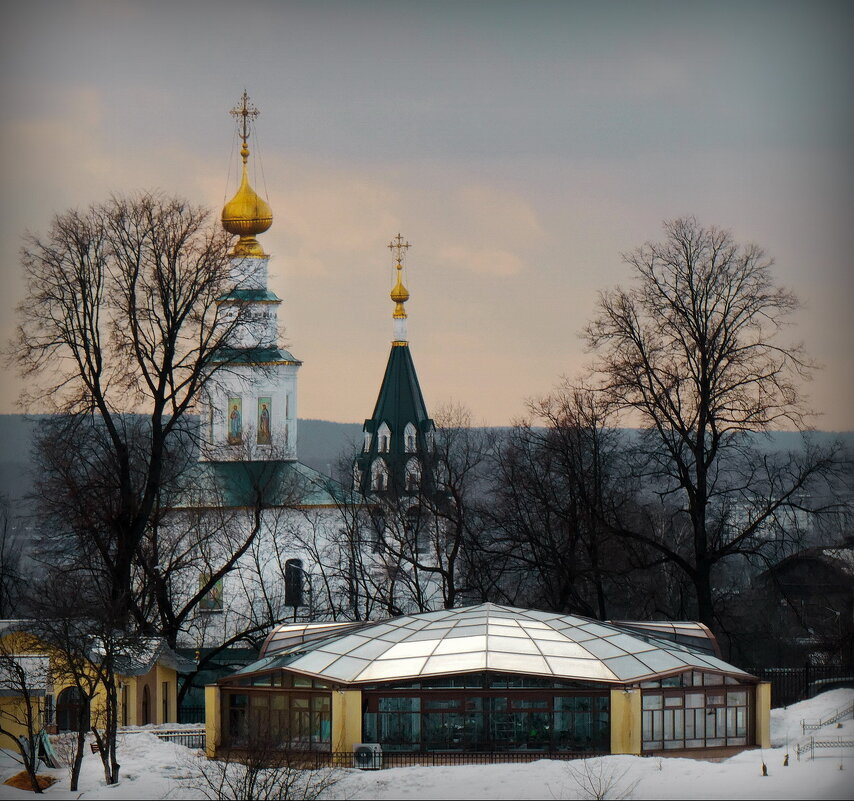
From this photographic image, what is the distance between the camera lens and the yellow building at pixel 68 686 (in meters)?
27.6

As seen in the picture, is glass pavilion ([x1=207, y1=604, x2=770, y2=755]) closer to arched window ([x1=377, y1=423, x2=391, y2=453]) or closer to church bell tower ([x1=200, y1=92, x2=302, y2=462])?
church bell tower ([x1=200, y1=92, x2=302, y2=462])

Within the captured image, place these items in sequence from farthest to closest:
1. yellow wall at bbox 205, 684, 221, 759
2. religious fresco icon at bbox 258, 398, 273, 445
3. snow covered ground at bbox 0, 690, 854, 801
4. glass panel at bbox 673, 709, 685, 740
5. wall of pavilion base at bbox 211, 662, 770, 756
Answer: religious fresco icon at bbox 258, 398, 273, 445
yellow wall at bbox 205, 684, 221, 759
glass panel at bbox 673, 709, 685, 740
wall of pavilion base at bbox 211, 662, 770, 756
snow covered ground at bbox 0, 690, 854, 801

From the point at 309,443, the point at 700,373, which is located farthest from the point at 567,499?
the point at 309,443

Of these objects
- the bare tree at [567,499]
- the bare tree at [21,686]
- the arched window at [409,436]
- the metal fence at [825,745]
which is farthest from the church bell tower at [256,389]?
the metal fence at [825,745]

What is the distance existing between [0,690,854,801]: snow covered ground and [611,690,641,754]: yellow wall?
1437 millimetres

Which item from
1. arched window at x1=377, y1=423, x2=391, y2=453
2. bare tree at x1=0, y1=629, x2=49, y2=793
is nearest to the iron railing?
bare tree at x1=0, y1=629, x2=49, y2=793

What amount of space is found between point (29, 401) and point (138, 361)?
226 cm

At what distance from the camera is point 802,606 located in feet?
157

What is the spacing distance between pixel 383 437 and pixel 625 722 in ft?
97.6

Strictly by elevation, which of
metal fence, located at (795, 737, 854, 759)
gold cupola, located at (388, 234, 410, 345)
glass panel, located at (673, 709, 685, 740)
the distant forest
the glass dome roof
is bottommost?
metal fence, located at (795, 737, 854, 759)

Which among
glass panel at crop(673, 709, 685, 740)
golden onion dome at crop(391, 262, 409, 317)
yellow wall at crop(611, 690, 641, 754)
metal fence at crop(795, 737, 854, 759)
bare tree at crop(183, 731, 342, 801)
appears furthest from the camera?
golden onion dome at crop(391, 262, 409, 317)

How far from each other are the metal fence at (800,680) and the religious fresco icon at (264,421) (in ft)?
76.1

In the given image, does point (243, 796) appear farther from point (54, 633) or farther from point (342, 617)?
point (342, 617)

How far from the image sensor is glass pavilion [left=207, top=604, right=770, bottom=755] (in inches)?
1018
